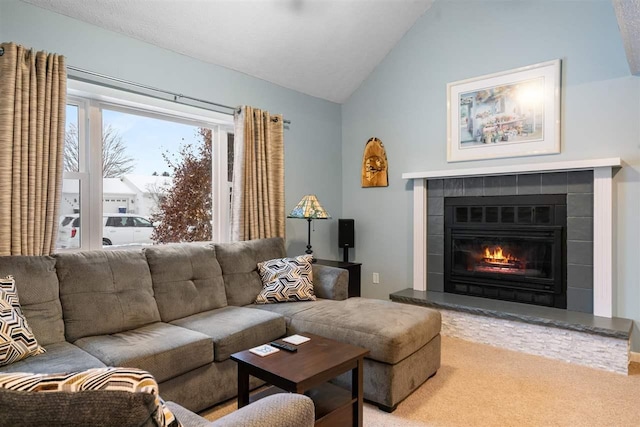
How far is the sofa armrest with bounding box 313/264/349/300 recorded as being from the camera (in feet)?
10.9

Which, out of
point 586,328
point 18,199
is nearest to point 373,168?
point 586,328

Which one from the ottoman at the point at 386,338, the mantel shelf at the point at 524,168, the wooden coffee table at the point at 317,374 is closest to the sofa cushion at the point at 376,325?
the ottoman at the point at 386,338

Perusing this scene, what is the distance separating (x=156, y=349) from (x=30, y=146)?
60.5 inches

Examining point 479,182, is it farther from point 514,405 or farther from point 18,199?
A: point 18,199

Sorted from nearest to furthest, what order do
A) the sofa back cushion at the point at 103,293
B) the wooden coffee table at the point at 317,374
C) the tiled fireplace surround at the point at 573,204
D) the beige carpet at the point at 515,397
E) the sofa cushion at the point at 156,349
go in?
the wooden coffee table at the point at 317,374, the sofa cushion at the point at 156,349, the beige carpet at the point at 515,397, the sofa back cushion at the point at 103,293, the tiled fireplace surround at the point at 573,204

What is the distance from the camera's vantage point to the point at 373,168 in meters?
4.64

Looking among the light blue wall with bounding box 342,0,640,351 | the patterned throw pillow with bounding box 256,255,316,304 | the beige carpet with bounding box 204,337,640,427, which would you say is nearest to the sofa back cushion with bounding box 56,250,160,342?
the beige carpet with bounding box 204,337,640,427

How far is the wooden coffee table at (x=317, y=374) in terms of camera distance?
1773 millimetres

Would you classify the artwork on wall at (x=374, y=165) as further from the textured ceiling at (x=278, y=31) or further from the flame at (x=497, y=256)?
the flame at (x=497, y=256)

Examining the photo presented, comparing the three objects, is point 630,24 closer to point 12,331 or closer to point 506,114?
point 506,114

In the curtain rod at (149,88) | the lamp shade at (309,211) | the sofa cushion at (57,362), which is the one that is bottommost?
the sofa cushion at (57,362)

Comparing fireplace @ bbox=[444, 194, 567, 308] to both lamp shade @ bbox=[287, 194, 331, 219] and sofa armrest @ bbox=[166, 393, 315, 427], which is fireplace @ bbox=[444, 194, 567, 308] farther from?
sofa armrest @ bbox=[166, 393, 315, 427]

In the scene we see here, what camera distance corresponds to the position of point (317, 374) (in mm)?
1784

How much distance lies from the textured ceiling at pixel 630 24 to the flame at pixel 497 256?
1832mm
